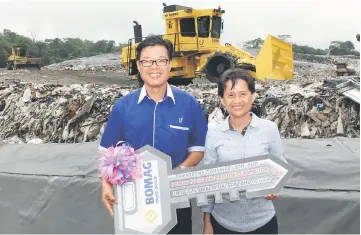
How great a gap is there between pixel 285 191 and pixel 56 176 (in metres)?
1.63

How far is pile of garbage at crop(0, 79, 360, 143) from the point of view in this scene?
673 centimetres

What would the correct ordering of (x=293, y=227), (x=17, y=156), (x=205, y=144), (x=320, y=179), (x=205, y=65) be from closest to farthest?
(x=205, y=144) → (x=293, y=227) → (x=320, y=179) → (x=17, y=156) → (x=205, y=65)

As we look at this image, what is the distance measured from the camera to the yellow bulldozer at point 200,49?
10.9 m

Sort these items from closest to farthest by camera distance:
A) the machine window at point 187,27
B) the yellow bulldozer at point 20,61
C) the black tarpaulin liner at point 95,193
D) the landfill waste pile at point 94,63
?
the black tarpaulin liner at point 95,193, the machine window at point 187,27, the yellow bulldozer at point 20,61, the landfill waste pile at point 94,63

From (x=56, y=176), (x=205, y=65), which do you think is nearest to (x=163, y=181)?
(x=56, y=176)

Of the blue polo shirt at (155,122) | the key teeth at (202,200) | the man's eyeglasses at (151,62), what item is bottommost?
the key teeth at (202,200)

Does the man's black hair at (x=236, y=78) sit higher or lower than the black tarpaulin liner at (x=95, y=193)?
higher

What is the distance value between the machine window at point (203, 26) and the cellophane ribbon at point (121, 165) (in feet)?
34.6

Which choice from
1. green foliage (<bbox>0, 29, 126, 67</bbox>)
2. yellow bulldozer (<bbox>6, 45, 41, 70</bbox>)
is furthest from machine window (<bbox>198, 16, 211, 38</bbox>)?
green foliage (<bbox>0, 29, 126, 67</bbox>)

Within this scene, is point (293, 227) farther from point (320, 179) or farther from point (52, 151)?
point (52, 151)

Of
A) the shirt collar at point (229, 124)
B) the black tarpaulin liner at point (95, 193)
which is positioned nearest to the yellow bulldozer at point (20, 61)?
the black tarpaulin liner at point (95, 193)

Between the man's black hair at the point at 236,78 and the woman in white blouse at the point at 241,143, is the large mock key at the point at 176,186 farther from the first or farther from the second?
the man's black hair at the point at 236,78

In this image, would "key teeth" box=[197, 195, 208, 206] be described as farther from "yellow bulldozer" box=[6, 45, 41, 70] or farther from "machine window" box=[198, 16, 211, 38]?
"yellow bulldozer" box=[6, 45, 41, 70]

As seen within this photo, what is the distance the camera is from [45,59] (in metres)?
40.8
